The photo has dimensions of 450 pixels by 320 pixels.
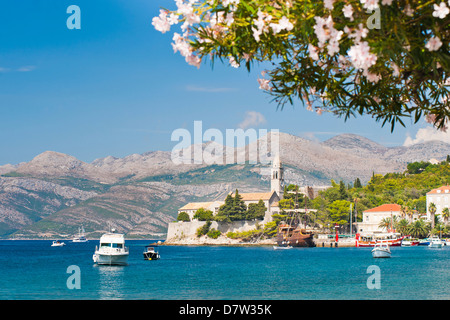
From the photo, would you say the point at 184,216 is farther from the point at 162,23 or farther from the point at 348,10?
the point at 348,10

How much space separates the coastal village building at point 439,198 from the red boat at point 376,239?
10.9 meters

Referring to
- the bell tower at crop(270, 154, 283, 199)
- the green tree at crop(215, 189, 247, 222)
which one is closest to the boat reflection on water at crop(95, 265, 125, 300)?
the green tree at crop(215, 189, 247, 222)

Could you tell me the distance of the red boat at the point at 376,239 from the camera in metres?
101

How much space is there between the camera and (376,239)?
347 feet

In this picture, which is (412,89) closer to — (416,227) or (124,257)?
(124,257)

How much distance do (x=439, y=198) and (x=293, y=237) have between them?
3391 centimetres

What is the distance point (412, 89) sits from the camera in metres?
7.14

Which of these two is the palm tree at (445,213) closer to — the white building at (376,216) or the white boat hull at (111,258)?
the white building at (376,216)

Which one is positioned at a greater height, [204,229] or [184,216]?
[184,216]

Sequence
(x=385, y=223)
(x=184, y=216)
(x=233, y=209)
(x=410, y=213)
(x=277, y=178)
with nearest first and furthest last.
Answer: (x=385, y=223)
(x=410, y=213)
(x=233, y=209)
(x=184, y=216)
(x=277, y=178)

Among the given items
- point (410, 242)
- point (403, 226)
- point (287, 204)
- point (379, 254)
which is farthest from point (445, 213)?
point (379, 254)

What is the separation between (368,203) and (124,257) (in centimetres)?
7660
